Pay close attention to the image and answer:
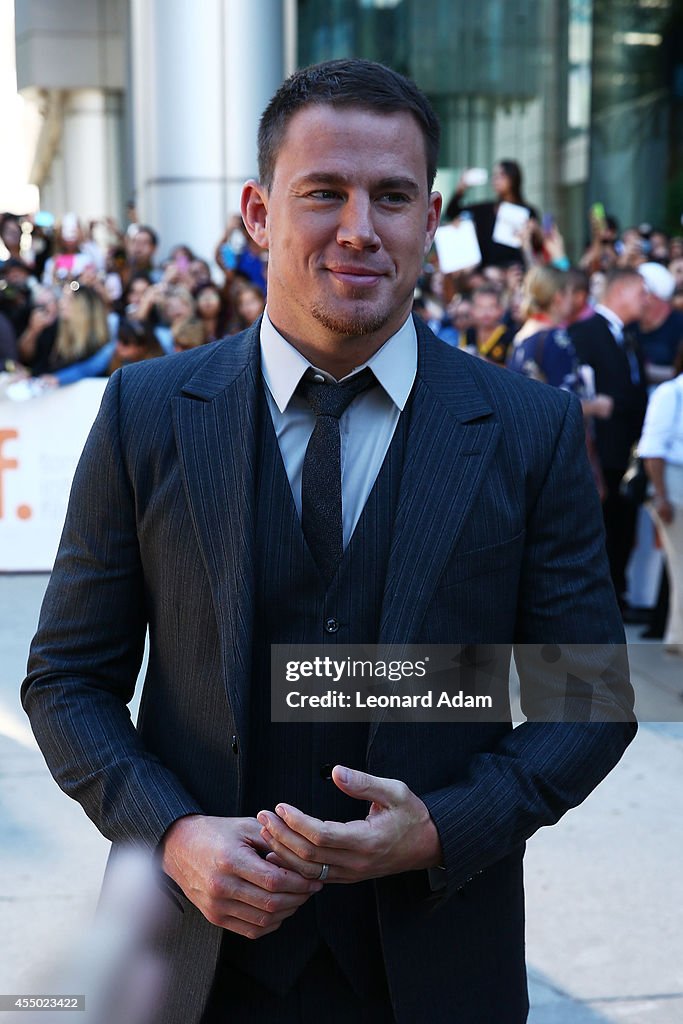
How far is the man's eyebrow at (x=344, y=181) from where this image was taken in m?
1.83

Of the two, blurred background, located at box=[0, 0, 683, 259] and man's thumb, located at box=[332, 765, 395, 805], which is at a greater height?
blurred background, located at box=[0, 0, 683, 259]

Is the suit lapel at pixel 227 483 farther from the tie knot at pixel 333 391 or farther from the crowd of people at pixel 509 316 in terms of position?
the crowd of people at pixel 509 316

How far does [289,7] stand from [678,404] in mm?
12138

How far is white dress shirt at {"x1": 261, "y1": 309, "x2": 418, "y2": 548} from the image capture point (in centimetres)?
196

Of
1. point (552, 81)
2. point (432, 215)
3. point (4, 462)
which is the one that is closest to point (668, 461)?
point (4, 462)

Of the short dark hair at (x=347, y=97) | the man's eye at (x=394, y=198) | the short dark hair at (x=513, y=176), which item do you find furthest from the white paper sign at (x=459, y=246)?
the man's eye at (x=394, y=198)

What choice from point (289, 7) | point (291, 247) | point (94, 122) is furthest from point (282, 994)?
point (94, 122)

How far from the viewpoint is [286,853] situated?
5.49ft

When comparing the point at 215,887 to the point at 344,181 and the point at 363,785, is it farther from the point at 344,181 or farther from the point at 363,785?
the point at 344,181

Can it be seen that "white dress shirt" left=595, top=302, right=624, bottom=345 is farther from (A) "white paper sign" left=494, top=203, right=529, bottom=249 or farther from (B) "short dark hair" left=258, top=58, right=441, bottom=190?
(B) "short dark hair" left=258, top=58, right=441, bottom=190

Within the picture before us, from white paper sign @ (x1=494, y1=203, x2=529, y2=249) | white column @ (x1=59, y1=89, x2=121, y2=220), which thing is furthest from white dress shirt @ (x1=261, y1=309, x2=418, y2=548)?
white column @ (x1=59, y1=89, x2=121, y2=220)

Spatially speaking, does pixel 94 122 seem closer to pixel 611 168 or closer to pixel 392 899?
pixel 611 168

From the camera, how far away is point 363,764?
1.89m

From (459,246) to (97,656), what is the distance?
8347 mm
